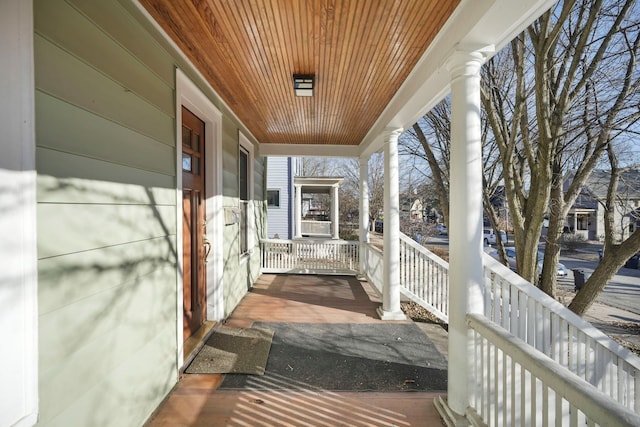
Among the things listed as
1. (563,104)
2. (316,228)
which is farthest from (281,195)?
(563,104)

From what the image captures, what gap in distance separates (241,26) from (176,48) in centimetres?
64

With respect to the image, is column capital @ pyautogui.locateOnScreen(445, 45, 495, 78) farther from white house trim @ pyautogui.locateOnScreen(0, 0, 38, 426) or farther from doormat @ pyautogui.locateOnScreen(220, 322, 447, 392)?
doormat @ pyautogui.locateOnScreen(220, 322, 447, 392)

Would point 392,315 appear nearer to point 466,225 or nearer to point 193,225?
point 466,225

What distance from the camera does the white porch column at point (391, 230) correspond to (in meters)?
3.75

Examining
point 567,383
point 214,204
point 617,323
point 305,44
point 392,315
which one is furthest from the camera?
point 617,323

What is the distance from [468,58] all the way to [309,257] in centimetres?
501

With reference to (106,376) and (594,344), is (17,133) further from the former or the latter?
(594,344)

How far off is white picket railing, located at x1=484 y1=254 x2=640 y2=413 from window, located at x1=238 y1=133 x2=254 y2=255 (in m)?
3.79

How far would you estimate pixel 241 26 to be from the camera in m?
2.00

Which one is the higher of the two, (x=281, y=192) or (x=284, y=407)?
(x=281, y=192)

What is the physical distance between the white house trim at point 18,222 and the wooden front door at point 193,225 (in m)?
1.61

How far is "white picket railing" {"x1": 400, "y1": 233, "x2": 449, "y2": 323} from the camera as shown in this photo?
3.64m

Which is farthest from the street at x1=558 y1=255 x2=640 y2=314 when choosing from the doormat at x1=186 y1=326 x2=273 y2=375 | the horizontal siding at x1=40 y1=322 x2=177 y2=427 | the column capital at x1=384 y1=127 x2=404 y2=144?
the horizontal siding at x1=40 y1=322 x2=177 y2=427

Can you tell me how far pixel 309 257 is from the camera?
6.35 metres
